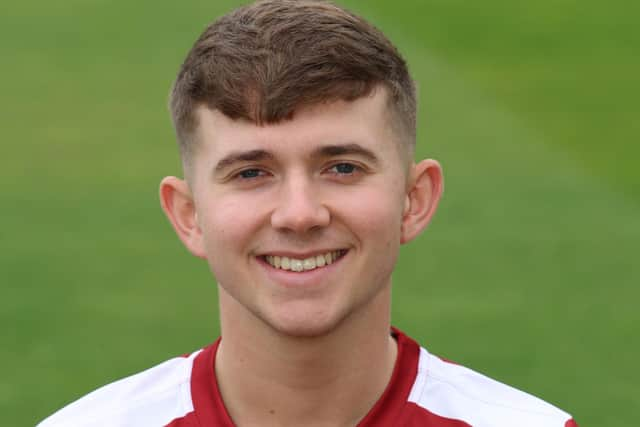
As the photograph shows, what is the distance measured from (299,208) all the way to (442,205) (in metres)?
5.31

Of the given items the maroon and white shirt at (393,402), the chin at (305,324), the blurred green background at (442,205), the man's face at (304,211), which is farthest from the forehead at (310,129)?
the blurred green background at (442,205)

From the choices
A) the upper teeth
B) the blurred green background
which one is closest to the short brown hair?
the upper teeth

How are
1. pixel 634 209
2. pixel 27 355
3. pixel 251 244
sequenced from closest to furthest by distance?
pixel 251 244, pixel 27 355, pixel 634 209

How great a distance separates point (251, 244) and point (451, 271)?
4524mm

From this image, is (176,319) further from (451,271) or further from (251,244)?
(251,244)

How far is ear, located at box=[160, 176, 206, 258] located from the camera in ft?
11.4

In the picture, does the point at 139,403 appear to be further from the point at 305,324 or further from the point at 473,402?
the point at 473,402

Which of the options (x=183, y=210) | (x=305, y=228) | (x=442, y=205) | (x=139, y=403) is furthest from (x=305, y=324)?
(x=442, y=205)

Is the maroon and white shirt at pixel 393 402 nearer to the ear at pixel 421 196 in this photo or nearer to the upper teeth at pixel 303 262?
the ear at pixel 421 196

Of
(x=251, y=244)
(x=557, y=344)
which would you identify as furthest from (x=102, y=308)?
(x=251, y=244)

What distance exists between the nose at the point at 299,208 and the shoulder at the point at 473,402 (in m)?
0.70

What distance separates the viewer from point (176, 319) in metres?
7.12

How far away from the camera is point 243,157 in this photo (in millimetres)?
3168

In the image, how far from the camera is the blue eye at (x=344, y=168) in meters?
3.19
